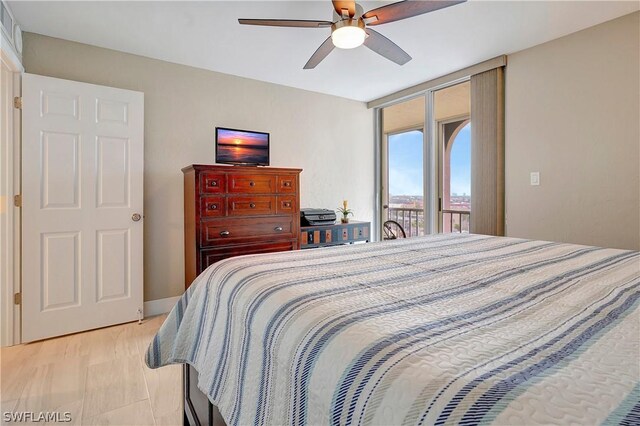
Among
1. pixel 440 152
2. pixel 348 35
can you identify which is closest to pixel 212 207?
pixel 348 35

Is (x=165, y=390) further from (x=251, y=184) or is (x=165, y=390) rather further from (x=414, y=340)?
(x=414, y=340)

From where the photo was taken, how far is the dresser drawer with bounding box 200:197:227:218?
2793 millimetres

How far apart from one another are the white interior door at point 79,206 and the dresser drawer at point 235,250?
2.15ft

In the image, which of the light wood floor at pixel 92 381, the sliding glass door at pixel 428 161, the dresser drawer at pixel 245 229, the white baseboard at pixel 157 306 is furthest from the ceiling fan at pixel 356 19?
the white baseboard at pixel 157 306

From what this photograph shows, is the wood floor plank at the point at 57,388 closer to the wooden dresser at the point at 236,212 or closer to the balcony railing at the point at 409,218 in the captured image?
the wooden dresser at the point at 236,212

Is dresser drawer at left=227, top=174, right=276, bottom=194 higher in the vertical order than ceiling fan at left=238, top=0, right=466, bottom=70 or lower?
lower

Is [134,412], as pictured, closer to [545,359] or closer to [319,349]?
[319,349]

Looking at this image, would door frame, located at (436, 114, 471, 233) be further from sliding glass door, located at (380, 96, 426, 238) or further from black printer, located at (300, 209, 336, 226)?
black printer, located at (300, 209, 336, 226)

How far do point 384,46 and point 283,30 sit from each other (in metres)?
0.86

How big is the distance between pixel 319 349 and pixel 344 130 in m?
4.05

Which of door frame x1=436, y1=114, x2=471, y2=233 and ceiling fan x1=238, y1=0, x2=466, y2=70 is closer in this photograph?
ceiling fan x1=238, y1=0, x2=466, y2=70

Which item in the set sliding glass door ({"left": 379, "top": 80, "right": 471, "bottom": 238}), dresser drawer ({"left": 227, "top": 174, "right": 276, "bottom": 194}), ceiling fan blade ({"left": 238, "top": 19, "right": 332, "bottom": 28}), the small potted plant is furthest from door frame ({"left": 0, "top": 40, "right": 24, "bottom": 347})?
sliding glass door ({"left": 379, "top": 80, "right": 471, "bottom": 238})

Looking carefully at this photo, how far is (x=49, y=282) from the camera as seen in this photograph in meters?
2.60

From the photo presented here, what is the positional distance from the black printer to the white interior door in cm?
160
